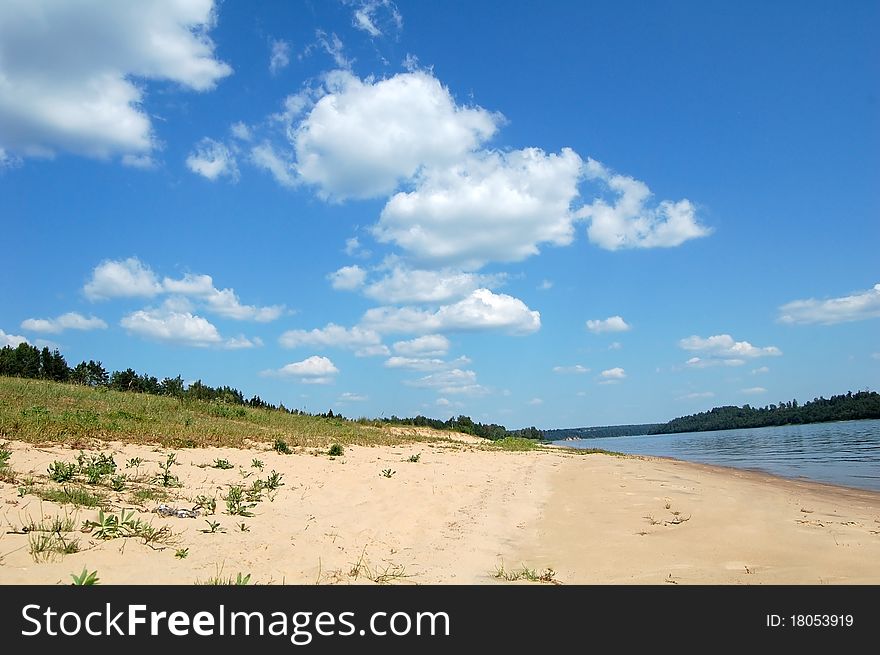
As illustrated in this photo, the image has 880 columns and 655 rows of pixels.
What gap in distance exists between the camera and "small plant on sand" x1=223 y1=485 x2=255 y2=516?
8.33m

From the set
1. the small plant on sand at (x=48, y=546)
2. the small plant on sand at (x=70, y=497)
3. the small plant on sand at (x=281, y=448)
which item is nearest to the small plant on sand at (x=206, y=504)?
the small plant on sand at (x=70, y=497)

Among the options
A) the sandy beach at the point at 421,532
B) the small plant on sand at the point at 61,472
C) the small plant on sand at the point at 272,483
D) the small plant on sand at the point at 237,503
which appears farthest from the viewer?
the small plant on sand at the point at 272,483

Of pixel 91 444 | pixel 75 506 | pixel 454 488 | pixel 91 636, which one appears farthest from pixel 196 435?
pixel 91 636

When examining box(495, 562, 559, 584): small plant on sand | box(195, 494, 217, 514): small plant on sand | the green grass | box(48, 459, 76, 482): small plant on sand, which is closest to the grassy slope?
box(48, 459, 76, 482): small plant on sand

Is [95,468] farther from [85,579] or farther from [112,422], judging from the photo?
[112,422]

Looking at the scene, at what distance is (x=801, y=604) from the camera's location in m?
4.99

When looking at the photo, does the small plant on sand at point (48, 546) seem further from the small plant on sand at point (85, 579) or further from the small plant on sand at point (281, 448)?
the small plant on sand at point (281, 448)

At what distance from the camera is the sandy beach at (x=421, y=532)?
19.2ft

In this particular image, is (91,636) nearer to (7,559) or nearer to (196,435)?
(7,559)

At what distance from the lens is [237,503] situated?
8852mm

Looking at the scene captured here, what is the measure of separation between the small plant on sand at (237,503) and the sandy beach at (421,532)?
12 centimetres

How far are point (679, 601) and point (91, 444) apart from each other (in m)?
13.1

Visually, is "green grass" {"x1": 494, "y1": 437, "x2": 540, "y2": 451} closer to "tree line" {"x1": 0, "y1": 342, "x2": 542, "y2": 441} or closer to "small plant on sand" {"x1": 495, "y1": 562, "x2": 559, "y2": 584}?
"tree line" {"x1": 0, "y1": 342, "x2": 542, "y2": 441}

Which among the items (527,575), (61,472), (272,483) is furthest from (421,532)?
(61,472)
